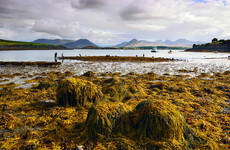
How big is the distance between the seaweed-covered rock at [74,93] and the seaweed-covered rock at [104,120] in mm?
2552

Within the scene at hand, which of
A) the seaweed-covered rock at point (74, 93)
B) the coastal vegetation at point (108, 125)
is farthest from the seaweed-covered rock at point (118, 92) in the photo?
the coastal vegetation at point (108, 125)

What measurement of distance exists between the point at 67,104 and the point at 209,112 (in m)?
6.90

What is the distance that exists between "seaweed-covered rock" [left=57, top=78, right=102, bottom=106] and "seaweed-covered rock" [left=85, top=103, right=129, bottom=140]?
255 cm

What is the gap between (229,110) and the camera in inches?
275

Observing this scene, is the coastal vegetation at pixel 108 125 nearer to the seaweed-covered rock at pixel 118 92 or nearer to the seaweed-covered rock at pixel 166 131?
the seaweed-covered rock at pixel 166 131

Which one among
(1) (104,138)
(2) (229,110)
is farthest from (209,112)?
(1) (104,138)

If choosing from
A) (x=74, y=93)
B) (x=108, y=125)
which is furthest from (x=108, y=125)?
(x=74, y=93)

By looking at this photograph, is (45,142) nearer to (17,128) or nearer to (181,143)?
(17,128)

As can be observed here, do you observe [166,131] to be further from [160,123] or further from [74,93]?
[74,93]

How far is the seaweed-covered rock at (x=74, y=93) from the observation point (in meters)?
7.03

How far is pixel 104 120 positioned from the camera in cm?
448

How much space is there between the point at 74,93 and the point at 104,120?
10.1ft

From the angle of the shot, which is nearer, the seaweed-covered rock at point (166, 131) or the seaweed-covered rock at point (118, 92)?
the seaweed-covered rock at point (166, 131)

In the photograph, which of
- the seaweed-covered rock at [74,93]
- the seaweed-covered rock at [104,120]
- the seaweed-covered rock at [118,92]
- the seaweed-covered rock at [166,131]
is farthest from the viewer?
the seaweed-covered rock at [118,92]
